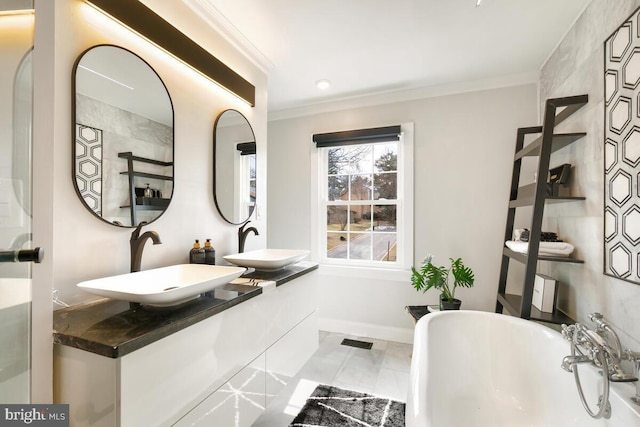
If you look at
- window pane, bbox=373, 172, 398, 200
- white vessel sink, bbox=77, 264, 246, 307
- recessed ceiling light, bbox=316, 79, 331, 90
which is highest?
recessed ceiling light, bbox=316, 79, 331, 90

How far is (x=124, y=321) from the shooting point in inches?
40.6

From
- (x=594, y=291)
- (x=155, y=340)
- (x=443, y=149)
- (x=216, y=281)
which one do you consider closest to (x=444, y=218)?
(x=443, y=149)

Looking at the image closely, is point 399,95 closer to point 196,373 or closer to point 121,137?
point 121,137

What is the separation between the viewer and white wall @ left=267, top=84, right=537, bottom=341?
267cm

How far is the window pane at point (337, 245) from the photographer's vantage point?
3342mm

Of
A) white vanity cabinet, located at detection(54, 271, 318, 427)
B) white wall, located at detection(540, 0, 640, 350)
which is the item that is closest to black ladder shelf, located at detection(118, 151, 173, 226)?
white vanity cabinet, located at detection(54, 271, 318, 427)

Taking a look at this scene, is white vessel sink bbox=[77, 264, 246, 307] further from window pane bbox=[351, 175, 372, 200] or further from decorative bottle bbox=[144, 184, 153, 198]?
window pane bbox=[351, 175, 372, 200]

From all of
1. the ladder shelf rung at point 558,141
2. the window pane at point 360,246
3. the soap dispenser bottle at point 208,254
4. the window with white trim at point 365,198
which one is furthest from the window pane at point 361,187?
the soap dispenser bottle at point 208,254

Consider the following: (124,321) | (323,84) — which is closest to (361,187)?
(323,84)

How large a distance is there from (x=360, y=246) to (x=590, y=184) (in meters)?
2.03

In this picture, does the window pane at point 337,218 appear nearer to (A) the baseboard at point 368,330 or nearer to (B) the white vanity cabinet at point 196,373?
(A) the baseboard at point 368,330

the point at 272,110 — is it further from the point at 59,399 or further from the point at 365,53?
the point at 59,399

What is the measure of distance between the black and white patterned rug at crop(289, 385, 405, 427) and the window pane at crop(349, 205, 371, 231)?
1648 millimetres

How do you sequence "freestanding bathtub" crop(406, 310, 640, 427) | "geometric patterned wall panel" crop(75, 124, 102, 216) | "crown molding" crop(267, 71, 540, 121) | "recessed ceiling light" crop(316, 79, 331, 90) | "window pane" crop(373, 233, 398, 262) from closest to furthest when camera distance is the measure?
1. "geometric patterned wall panel" crop(75, 124, 102, 216)
2. "freestanding bathtub" crop(406, 310, 640, 427)
3. "crown molding" crop(267, 71, 540, 121)
4. "recessed ceiling light" crop(316, 79, 331, 90)
5. "window pane" crop(373, 233, 398, 262)
